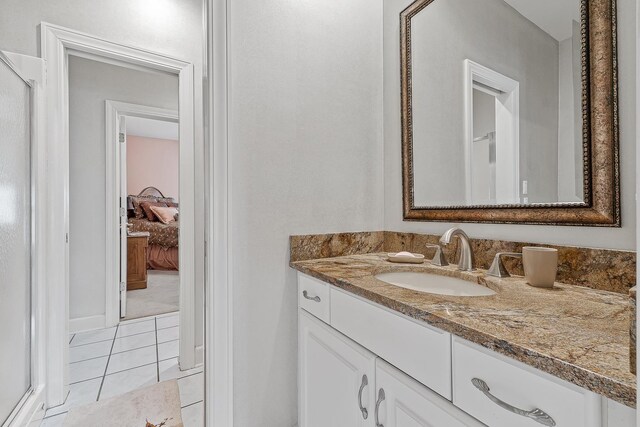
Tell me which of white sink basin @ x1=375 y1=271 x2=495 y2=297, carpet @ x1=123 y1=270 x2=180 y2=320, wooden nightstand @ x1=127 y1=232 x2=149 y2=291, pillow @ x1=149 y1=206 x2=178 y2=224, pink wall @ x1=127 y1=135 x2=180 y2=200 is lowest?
carpet @ x1=123 y1=270 x2=180 y2=320

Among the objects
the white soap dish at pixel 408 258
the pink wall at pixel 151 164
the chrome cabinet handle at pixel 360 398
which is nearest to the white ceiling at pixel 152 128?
the pink wall at pixel 151 164

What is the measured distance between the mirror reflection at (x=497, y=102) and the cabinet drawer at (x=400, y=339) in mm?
646

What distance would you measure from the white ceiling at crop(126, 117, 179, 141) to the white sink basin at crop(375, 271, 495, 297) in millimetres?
5368

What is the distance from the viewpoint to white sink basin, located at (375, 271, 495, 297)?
41.3 inches

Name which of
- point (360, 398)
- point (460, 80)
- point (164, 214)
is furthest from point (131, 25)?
point (164, 214)

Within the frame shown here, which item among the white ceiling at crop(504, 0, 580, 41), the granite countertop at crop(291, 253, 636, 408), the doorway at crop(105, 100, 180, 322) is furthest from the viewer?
the doorway at crop(105, 100, 180, 322)

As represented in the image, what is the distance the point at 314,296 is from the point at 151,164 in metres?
6.97

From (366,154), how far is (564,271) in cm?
94

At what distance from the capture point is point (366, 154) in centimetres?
155

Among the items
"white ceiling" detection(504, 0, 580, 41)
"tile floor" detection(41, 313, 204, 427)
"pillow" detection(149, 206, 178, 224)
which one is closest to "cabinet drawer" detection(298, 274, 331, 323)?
"tile floor" detection(41, 313, 204, 427)

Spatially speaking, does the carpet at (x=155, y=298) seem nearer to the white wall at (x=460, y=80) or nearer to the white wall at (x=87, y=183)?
the white wall at (x=87, y=183)

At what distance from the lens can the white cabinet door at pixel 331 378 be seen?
0.88m

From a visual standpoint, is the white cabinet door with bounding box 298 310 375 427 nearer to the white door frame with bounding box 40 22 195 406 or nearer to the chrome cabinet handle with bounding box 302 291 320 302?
the chrome cabinet handle with bounding box 302 291 320 302

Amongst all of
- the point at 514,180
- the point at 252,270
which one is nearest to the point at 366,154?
the point at 514,180
